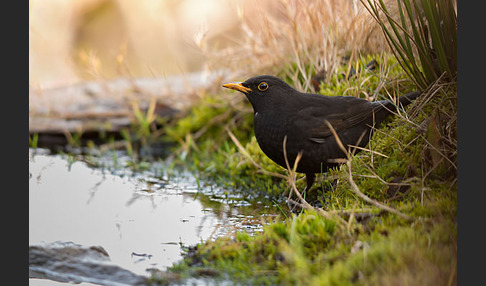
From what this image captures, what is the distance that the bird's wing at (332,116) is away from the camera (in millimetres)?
4043

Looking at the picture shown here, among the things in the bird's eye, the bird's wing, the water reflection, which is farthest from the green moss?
the bird's eye

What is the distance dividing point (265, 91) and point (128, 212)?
4.77 ft

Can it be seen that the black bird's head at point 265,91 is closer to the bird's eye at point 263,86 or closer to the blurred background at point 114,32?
the bird's eye at point 263,86

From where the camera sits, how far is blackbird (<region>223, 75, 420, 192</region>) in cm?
403

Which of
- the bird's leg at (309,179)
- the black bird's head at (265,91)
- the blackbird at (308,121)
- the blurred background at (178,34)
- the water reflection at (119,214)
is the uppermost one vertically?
the blurred background at (178,34)

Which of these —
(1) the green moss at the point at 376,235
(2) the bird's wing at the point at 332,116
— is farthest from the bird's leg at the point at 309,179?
(2) the bird's wing at the point at 332,116

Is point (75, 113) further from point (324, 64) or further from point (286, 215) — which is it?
point (286, 215)

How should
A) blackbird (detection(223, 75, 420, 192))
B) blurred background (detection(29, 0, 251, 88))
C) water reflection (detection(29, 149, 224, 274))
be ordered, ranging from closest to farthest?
water reflection (detection(29, 149, 224, 274))
blackbird (detection(223, 75, 420, 192))
blurred background (detection(29, 0, 251, 88))

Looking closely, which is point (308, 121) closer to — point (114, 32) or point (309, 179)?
point (309, 179)

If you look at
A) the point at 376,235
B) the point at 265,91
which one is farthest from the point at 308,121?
the point at 376,235

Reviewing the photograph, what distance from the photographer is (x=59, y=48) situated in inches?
394

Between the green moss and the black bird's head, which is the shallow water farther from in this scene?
the black bird's head

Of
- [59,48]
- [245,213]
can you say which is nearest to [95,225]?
[245,213]

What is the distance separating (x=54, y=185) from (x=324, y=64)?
9.56ft
